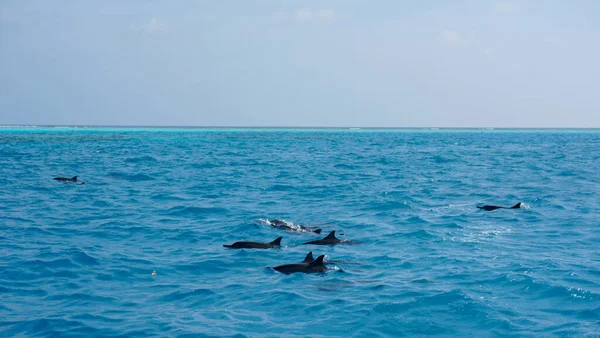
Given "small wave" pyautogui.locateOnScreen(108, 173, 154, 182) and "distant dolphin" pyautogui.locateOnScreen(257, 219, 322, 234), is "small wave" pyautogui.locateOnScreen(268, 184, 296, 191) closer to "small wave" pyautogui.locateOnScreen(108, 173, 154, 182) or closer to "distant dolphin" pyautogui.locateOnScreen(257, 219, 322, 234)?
"small wave" pyautogui.locateOnScreen(108, 173, 154, 182)

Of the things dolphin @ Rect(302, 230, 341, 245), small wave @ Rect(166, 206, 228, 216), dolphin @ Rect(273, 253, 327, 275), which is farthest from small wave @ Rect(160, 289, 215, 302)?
small wave @ Rect(166, 206, 228, 216)

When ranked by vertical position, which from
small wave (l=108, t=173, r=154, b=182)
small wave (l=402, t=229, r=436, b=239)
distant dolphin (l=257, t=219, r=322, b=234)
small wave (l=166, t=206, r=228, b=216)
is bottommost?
small wave (l=166, t=206, r=228, b=216)

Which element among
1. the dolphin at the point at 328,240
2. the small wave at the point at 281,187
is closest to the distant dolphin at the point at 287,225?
the dolphin at the point at 328,240

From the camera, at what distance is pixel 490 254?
13609 millimetres

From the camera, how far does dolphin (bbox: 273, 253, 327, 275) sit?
12227 millimetres

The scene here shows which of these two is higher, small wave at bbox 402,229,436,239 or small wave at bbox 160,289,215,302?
small wave at bbox 402,229,436,239

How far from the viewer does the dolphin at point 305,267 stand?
12.2m

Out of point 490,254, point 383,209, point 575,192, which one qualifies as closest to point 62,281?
point 490,254

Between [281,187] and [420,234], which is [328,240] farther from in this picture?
[281,187]

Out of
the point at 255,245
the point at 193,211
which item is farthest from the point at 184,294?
the point at 193,211

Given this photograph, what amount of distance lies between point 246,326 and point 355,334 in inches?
67.7

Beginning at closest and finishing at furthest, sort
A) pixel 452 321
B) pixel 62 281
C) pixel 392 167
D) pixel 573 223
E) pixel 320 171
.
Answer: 1. pixel 452 321
2. pixel 62 281
3. pixel 573 223
4. pixel 320 171
5. pixel 392 167

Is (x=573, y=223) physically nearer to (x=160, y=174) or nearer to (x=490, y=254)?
(x=490, y=254)


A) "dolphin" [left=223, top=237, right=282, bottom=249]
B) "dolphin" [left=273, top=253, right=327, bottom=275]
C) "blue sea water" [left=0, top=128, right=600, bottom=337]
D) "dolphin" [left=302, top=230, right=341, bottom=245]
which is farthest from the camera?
"dolphin" [left=302, top=230, right=341, bottom=245]
